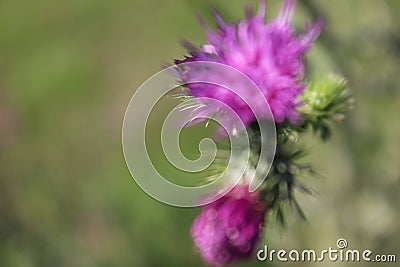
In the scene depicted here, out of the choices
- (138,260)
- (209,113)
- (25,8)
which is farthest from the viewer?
(25,8)

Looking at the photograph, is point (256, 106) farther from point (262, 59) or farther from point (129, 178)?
point (129, 178)

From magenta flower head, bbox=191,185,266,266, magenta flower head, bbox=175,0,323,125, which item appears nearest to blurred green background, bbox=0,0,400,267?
magenta flower head, bbox=191,185,266,266

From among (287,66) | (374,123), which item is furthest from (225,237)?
(374,123)

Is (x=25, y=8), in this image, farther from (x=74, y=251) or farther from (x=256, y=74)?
(x=256, y=74)

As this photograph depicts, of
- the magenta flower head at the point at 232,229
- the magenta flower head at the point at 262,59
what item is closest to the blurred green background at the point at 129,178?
the magenta flower head at the point at 232,229

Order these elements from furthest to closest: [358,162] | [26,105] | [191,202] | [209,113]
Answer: [26,105], [358,162], [191,202], [209,113]

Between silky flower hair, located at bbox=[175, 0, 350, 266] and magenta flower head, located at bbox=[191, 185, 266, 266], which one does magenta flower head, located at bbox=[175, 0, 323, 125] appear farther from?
magenta flower head, located at bbox=[191, 185, 266, 266]

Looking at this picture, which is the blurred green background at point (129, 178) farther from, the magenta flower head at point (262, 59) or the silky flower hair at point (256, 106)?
the magenta flower head at point (262, 59)

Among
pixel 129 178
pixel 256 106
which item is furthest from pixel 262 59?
pixel 129 178

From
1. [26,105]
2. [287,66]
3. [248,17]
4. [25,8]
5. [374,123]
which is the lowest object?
[287,66]
